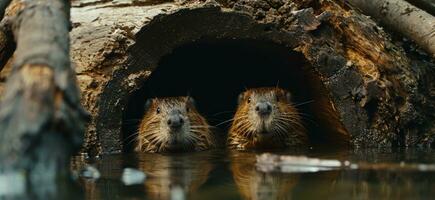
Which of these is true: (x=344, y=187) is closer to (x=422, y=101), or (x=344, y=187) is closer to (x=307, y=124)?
(x=422, y=101)

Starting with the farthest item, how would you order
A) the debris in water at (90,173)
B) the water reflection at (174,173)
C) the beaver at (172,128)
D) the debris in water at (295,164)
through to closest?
the beaver at (172,128), the debris in water at (90,173), the debris in water at (295,164), the water reflection at (174,173)

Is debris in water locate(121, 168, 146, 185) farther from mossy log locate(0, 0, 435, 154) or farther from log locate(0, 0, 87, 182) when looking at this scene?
mossy log locate(0, 0, 435, 154)

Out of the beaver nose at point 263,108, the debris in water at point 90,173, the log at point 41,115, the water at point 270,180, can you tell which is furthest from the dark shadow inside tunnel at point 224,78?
the log at point 41,115

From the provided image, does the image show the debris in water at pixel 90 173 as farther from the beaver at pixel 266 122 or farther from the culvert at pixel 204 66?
the beaver at pixel 266 122

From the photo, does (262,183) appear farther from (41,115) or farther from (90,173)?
(41,115)

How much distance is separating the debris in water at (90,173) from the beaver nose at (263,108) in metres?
2.33

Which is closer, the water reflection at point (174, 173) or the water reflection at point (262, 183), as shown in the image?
the water reflection at point (262, 183)

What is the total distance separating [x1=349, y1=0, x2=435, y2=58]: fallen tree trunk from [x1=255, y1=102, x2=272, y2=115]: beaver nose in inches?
44.1

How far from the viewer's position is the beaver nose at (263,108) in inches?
275

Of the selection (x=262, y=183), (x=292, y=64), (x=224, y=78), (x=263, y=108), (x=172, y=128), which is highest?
(x=224, y=78)

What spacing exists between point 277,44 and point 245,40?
25 cm

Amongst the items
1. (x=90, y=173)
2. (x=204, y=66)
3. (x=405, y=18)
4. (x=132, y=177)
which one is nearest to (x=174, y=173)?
(x=132, y=177)

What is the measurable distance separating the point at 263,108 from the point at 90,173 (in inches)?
102

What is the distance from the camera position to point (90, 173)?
467cm
